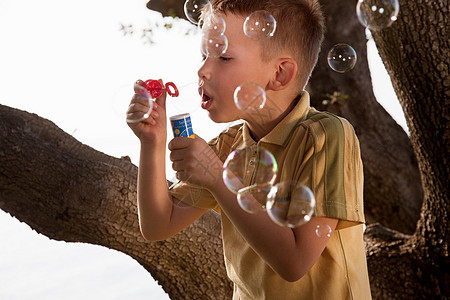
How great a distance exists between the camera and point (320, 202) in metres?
1.43

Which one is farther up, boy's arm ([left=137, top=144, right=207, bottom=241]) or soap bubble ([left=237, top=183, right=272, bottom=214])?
boy's arm ([left=137, top=144, right=207, bottom=241])

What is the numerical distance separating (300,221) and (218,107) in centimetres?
37

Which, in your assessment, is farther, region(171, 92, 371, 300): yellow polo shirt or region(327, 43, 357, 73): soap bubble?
region(327, 43, 357, 73): soap bubble

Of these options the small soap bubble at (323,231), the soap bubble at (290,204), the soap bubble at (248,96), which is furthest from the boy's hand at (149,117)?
the small soap bubble at (323,231)

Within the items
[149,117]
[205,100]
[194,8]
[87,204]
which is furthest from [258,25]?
[87,204]

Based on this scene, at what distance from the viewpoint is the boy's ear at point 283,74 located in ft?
5.24

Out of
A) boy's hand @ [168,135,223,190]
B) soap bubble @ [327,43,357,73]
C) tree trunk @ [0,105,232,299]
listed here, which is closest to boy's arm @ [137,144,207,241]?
boy's hand @ [168,135,223,190]

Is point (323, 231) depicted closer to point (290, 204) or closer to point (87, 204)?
point (290, 204)

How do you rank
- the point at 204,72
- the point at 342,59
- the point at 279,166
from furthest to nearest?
1. the point at 342,59
2. the point at 279,166
3. the point at 204,72

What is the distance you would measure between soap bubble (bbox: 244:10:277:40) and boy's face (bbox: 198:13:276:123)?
→ 3 centimetres

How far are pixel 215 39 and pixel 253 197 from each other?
42 cm

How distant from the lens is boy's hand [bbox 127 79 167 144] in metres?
1.50

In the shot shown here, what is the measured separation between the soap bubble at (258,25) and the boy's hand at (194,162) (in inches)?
12.1

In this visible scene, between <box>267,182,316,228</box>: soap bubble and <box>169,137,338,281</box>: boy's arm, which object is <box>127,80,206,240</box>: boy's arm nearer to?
<box>169,137,338,281</box>: boy's arm
